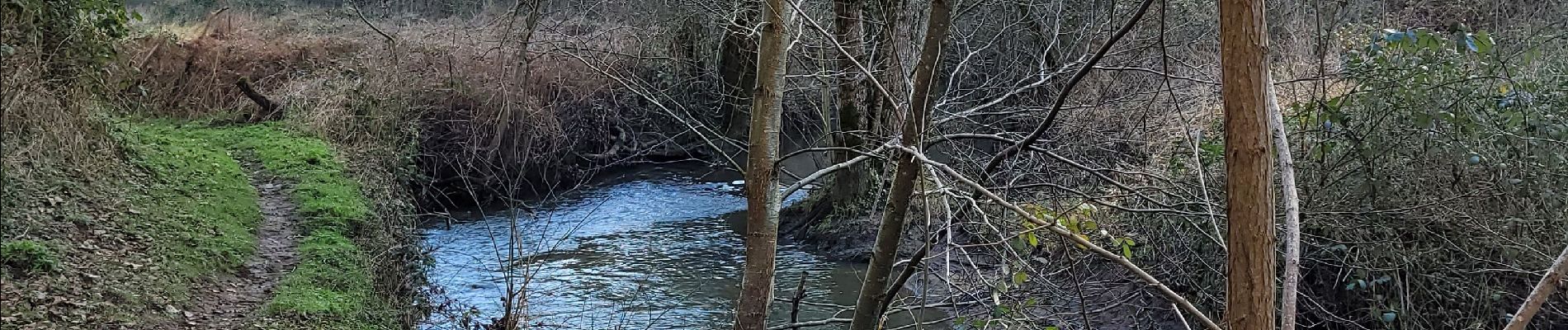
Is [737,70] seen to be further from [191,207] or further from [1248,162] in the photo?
[1248,162]

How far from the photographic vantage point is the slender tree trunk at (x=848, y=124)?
9.52 m

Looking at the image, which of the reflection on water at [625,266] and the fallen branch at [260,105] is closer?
the reflection on water at [625,266]

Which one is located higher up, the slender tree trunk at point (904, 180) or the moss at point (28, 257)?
the slender tree trunk at point (904, 180)

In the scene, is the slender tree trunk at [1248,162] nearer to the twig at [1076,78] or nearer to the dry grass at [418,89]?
the twig at [1076,78]

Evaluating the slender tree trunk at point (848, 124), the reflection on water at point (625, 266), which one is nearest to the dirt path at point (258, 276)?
the reflection on water at point (625, 266)

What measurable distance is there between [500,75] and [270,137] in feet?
9.59

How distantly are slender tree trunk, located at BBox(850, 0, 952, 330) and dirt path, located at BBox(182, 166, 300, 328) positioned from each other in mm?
3397

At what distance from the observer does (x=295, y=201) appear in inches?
326

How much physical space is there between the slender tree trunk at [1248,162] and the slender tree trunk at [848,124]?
22.5 feet

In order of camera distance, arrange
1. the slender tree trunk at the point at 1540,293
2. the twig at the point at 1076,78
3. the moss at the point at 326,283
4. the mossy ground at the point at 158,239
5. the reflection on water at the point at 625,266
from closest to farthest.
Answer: the slender tree trunk at the point at 1540,293 → the twig at the point at 1076,78 → the mossy ground at the point at 158,239 → the moss at the point at 326,283 → the reflection on water at the point at 625,266

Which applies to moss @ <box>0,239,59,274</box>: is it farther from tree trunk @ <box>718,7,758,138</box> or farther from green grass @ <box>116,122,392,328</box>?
tree trunk @ <box>718,7,758,138</box>

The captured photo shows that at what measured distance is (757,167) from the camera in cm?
441

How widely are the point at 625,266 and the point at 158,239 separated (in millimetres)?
4183

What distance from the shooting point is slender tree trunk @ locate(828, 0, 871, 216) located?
9523 mm
